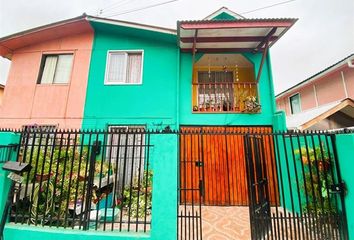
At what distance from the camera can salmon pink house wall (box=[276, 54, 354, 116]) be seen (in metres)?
9.30

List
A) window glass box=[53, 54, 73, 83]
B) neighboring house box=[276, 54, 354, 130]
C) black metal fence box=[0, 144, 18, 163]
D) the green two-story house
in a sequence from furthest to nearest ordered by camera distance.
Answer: window glass box=[53, 54, 73, 83] → neighboring house box=[276, 54, 354, 130] → the green two-story house → black metal fence box=[0, 144, 18, 163]

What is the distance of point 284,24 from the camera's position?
6.32 m

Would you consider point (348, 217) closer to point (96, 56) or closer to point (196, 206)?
point (196, 206)

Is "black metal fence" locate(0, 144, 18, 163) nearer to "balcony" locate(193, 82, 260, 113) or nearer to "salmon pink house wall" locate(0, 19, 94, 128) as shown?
"salmon pink house wall" locate(0, 19, 94, 128)


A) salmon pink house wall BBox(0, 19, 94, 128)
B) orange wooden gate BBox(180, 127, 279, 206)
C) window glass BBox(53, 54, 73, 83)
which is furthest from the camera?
window glass BBox(53, 54, 73, 83)

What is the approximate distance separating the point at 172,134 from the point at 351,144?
368 cm

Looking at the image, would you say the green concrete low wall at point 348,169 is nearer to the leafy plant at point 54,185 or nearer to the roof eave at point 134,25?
the leafy plant at point 54,185

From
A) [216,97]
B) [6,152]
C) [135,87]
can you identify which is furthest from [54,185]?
[216,97]

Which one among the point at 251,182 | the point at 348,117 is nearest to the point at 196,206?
the point at 251,182

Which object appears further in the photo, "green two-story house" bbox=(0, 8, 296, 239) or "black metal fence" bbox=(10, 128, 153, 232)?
"green two-story house" bbox=(0, 8, 296, 239)

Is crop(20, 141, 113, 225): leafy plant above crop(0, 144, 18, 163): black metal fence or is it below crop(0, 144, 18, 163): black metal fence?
below

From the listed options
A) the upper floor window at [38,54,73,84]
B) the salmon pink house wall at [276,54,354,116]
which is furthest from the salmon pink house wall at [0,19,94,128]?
the salmon pink house wall at [276,54,354,116]

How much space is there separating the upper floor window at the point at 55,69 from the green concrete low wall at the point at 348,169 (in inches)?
385

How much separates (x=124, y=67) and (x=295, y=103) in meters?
12.7
